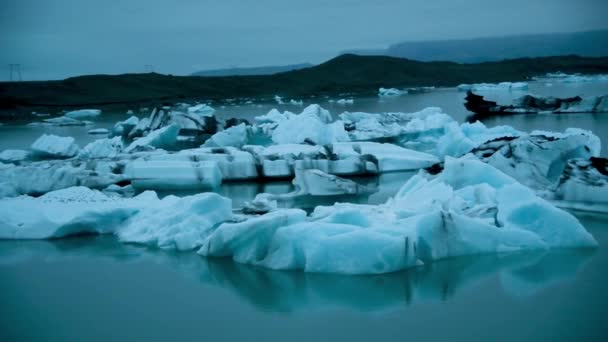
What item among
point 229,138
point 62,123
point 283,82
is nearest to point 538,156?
point 229,138

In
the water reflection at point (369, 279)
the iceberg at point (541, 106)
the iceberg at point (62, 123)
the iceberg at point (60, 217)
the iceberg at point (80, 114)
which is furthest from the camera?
the iceberg at point (80, 114)

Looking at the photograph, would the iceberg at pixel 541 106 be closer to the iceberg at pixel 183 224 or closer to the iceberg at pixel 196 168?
the iceberg at pixel 196 168

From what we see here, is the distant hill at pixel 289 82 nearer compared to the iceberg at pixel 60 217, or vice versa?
the iceberg at pixel 60 217

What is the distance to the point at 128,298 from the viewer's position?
2602 mm

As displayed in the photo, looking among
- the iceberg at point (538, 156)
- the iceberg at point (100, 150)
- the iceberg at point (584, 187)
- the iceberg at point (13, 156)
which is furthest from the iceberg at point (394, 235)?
the iceberg at point (13, 156)

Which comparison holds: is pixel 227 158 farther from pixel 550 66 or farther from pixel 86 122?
pixel 550 66

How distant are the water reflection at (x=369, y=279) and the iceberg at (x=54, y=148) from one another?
394 centimetres

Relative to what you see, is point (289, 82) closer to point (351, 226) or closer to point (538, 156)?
point (538, 156)

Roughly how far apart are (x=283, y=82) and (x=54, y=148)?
2000cm

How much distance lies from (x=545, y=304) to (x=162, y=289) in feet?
5.30

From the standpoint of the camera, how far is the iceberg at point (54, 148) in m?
6.85

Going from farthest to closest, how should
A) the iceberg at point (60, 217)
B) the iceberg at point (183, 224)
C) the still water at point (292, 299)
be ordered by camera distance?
the iceberg at point (60, 217) < the iceberg at point (183, 224) < the still water at point (292, 299)

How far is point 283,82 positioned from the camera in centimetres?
2644

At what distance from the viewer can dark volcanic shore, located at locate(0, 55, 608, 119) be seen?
19169 millimetres
